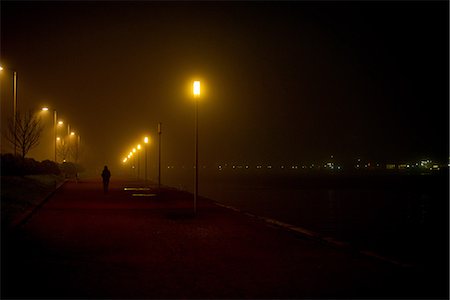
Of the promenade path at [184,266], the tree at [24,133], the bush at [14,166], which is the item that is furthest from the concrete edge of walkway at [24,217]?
the tree at [24,133]

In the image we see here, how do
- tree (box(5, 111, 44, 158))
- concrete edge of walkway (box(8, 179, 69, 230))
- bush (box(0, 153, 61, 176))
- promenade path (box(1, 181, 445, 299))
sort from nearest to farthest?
promenade path (box(1, 181, 445, 299)) < concrete edge of walkway (box(8, 179, 69, 230)) < bush (box(0, 153, 61, 176)) < tree (box(5, 111, 44, 158))

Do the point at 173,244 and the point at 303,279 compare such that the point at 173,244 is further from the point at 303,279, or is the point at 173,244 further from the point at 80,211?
the point at 80,211

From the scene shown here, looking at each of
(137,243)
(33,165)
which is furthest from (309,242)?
(33,165)

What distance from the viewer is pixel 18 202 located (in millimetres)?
23359

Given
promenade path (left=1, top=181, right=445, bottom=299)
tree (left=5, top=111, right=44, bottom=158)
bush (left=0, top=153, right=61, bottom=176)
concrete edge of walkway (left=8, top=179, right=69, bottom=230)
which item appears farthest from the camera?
tree (left=5, top=111, right=44, bottom=158)

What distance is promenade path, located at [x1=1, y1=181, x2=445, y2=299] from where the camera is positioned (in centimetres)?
897

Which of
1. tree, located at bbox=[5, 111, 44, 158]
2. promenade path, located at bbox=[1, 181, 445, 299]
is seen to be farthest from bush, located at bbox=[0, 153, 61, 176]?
promenade path, located at bbox=[1, 181, 445, 299]

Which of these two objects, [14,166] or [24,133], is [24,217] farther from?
[24,133]

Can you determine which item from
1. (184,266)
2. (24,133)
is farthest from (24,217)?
(24,133)

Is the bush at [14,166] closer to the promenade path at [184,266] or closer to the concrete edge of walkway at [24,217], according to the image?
the concrete edge of walkway at [24,217]

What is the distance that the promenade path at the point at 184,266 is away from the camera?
8.97 meters

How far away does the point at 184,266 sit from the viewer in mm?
11047

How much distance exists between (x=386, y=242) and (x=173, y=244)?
394 inches

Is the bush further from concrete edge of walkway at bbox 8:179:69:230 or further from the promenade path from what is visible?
the promenade path
